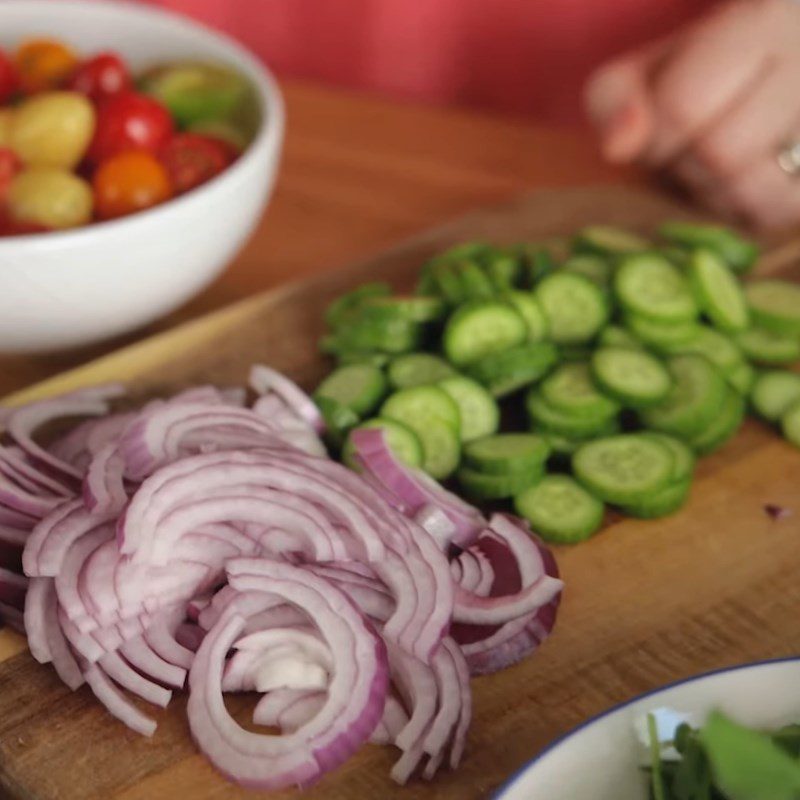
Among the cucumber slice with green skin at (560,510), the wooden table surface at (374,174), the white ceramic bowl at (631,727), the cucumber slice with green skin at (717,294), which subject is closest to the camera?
the white ceramic bowl at (631,727)

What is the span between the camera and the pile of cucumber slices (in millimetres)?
1682

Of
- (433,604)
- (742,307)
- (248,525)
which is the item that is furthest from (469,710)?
(742,307)

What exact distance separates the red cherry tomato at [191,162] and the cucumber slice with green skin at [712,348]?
727 mm

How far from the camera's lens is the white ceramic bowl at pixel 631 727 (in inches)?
46.6

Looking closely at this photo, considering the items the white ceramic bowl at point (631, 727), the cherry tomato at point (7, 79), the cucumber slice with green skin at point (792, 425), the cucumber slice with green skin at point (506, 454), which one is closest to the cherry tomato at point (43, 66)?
the cherry tomato at point (7, 79)

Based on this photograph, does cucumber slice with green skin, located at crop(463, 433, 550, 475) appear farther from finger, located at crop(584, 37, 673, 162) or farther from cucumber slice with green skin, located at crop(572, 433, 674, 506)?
finger, located at crop(584, 37, 673, 162)

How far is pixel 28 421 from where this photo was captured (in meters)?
1.70

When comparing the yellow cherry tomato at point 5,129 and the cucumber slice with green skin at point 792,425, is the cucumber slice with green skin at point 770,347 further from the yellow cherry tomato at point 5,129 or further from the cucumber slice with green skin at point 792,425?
the yellow cherry tomato at point 5,129

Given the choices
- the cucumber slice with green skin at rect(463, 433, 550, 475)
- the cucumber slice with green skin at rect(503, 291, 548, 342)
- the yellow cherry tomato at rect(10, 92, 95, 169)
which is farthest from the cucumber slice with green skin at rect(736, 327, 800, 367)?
the yellow cherry tomato at rect(10, 92, 95, 169)

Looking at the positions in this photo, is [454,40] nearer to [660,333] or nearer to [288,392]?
[660,333]

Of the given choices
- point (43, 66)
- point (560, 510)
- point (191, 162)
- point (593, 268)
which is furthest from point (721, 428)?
point (43, 66)

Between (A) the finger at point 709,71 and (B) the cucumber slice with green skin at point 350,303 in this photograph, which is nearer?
(B) the cucumber slice with green skin at point 350,303

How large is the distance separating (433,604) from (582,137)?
148 cm

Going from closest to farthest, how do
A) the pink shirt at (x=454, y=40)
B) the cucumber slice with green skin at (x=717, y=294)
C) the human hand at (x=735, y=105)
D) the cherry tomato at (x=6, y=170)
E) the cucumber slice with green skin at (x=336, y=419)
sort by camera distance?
1. the cucumber slice with green skin at (x=336, y=419)
2. the cherry tomato at (x=6, y=170)
3. the cucumber slice with green skin at (x=717, y=294)
4. the human hand at (x=735, y=105)
5. the pink shirt at (x=454, y=40)
